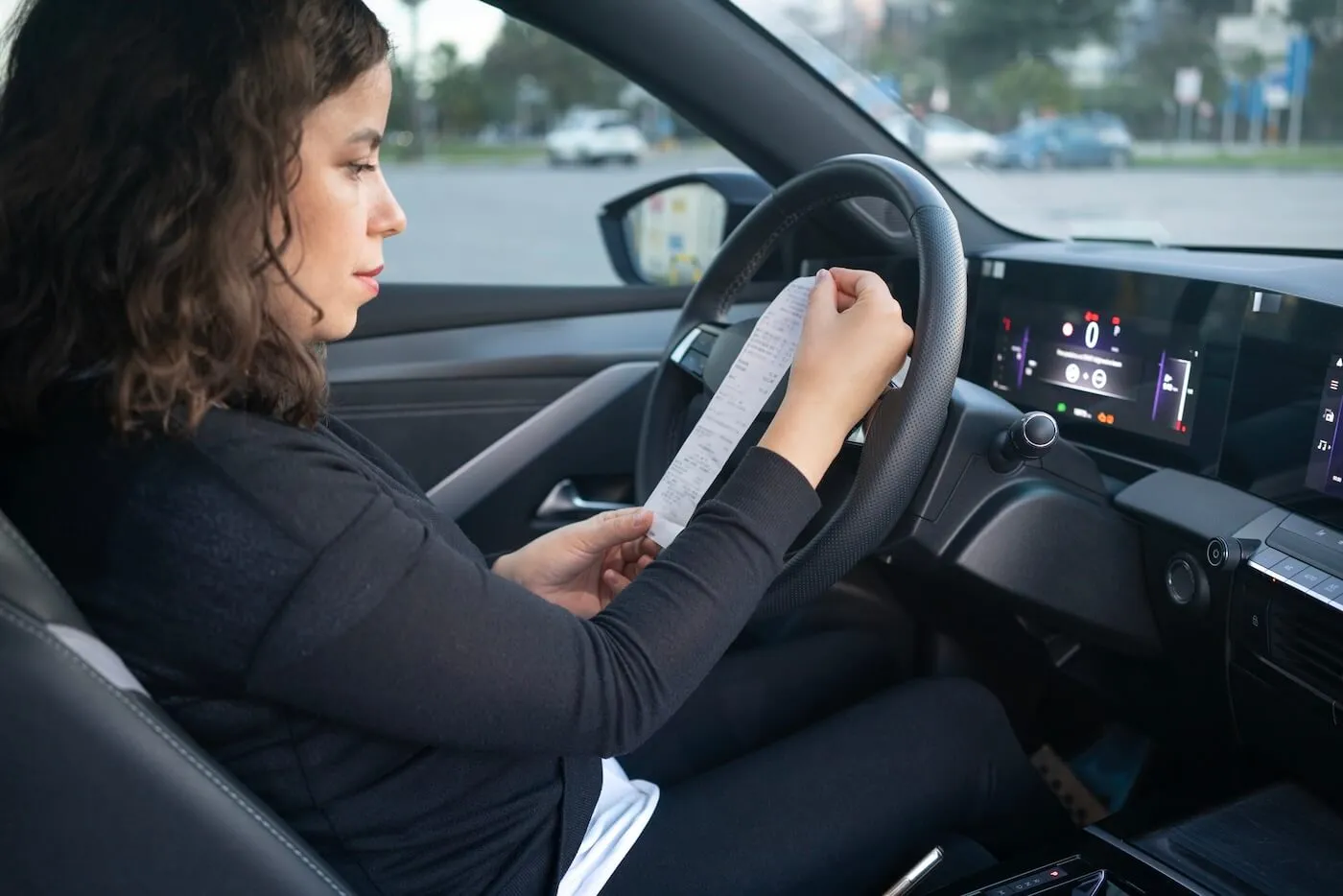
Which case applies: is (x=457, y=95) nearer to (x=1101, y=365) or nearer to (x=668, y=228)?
(x=668, y=228)

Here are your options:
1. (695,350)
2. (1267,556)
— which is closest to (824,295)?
(695,350)

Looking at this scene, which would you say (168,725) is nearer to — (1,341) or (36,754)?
(36,754)

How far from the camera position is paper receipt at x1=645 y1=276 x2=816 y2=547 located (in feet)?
4.05

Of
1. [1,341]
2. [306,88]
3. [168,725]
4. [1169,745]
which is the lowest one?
[1169,745]

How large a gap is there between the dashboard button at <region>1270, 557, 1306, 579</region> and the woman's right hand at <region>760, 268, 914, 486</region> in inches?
17.1

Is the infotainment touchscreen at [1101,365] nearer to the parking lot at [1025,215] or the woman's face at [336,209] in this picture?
the parking lot at [1025,215]

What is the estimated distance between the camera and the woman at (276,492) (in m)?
0.81

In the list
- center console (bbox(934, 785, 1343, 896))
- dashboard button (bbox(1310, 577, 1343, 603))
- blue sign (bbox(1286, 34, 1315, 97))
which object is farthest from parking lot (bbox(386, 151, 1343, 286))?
center console (bbox(934, 785, 1343, 896))

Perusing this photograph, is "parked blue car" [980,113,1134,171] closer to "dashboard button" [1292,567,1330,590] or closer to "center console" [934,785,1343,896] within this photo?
"dashboard button" [1292,567,1330,590]

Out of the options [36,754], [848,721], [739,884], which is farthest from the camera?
[848,721]

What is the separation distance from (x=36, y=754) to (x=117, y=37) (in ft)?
1.56

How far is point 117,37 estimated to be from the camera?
857 mm

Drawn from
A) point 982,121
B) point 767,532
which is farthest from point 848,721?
point 982,121

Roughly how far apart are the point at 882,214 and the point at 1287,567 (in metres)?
0.75
